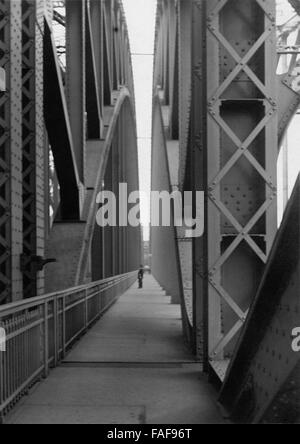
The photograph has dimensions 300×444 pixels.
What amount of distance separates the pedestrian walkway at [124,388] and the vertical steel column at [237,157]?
764 mm

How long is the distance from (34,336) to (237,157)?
2.84 metres

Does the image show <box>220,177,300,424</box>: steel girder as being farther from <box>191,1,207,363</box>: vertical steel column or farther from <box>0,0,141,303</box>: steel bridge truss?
<box>191,1,207,363</box>: vertical steel column

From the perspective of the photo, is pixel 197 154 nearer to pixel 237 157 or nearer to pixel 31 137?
pixel 237 157

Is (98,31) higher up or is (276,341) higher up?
(98,31)

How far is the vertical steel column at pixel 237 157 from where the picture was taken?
736cm

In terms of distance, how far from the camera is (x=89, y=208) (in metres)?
13.2

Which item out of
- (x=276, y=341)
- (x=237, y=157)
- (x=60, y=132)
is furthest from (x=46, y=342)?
(x=60, y=132)

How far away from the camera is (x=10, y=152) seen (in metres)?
7.36

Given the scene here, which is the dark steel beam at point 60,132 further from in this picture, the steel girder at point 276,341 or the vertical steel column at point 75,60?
the steel girder at point 276,341

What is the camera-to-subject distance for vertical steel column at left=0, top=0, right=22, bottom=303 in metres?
7.33

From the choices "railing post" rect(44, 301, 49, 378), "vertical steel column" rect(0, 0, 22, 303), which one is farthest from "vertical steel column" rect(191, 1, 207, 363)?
"vertical steel column" rect(0, 0, 22, 303)

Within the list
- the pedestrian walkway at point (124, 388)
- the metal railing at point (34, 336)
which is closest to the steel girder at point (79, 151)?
the metal railing at point (34, 336)

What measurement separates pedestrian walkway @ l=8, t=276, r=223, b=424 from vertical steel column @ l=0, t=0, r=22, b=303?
1300mm
